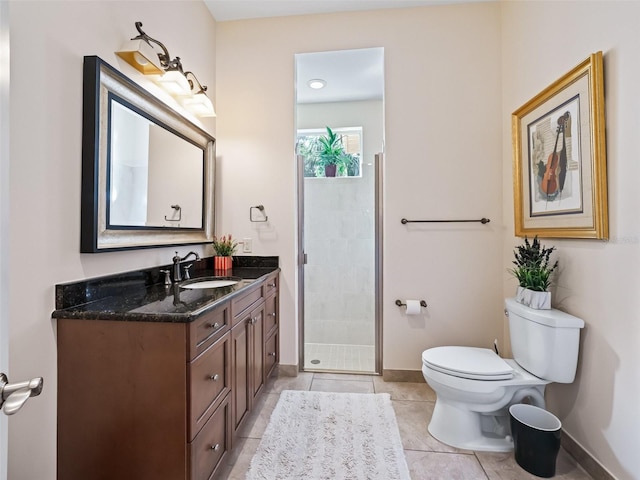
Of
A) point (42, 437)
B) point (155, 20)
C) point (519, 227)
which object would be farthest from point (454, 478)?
point (155, 20)

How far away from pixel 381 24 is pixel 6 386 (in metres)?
2.90

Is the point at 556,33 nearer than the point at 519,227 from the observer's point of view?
Yes

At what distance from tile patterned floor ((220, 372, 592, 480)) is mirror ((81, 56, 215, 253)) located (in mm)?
1191

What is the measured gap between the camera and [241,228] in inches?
101

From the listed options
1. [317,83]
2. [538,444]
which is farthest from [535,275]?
[317,83]

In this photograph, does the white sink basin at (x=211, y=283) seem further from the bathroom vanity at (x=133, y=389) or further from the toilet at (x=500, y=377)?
the toilet at (x=500, y=377)

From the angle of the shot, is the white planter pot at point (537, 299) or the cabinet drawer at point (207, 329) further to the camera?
the white planter pot at point (537, 299)

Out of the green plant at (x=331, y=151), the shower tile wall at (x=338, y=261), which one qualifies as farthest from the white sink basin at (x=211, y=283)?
the green plant at (x=331, y=151)

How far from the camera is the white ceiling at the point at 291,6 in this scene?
2357 millimetres

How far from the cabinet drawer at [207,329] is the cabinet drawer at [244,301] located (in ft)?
0.32

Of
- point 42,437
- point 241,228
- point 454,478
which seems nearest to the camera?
point 42,437

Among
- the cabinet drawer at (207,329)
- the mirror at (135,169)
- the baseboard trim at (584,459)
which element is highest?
the mirror at (135,169)

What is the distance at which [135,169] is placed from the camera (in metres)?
1.61

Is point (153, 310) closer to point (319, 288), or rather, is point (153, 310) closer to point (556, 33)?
point (319, 288)
